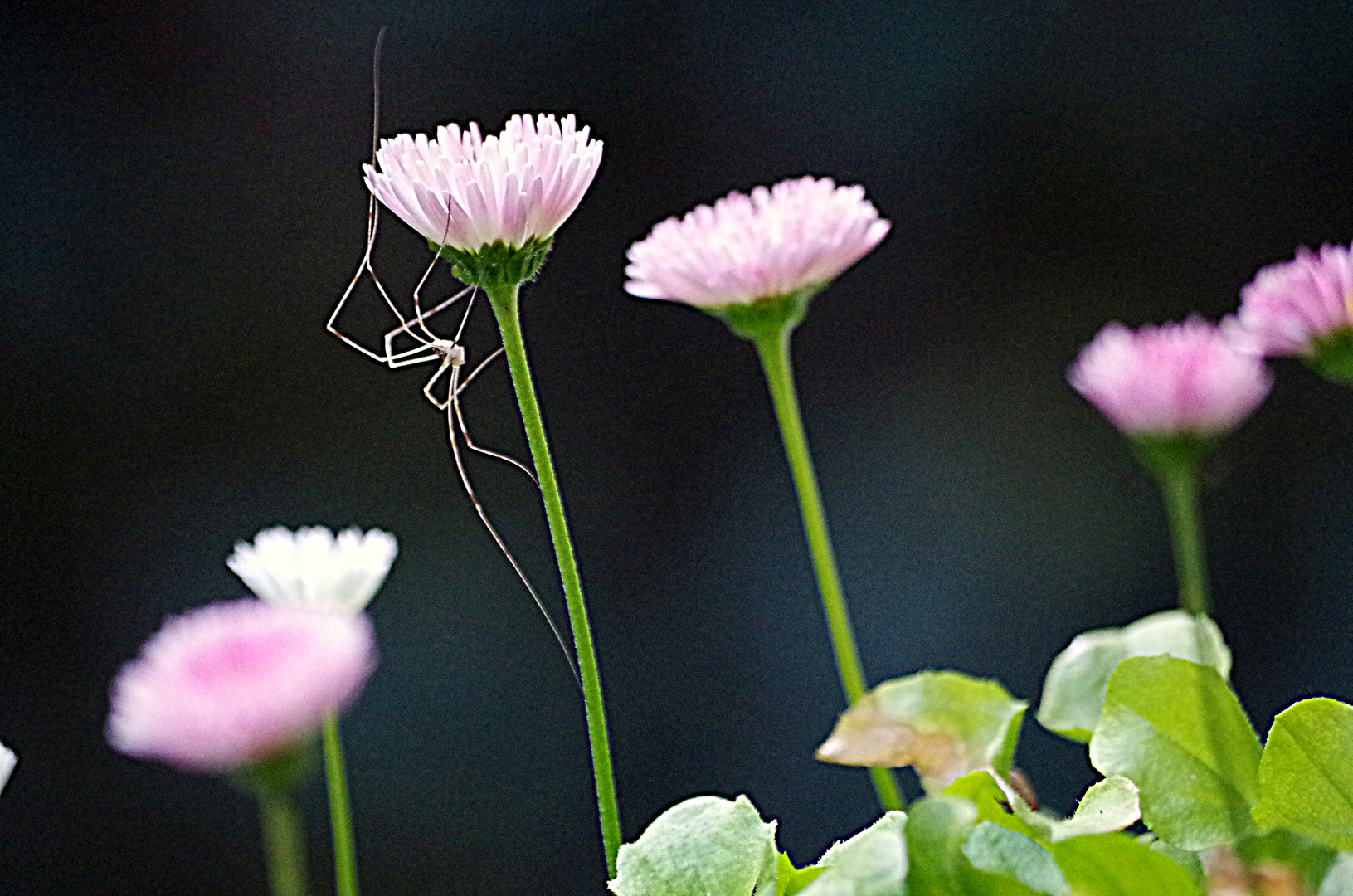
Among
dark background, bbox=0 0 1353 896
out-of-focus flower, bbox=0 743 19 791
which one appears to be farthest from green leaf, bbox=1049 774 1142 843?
dark background, bbox=0 0 1353 896

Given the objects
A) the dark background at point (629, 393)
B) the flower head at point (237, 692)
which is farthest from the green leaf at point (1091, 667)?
the dark background at point (629, 393)

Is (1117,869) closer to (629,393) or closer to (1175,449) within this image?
(1175,449)

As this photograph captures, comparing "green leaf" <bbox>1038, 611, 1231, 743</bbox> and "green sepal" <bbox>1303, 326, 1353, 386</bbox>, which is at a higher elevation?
"green sepal" <bbox>1303, 326, 1353, 386</bbox>

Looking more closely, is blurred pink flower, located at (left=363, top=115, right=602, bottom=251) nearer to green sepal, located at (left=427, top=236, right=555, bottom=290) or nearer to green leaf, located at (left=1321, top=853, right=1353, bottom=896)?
green sepal, located at (left=427, top=236, right=555, bottom=290)

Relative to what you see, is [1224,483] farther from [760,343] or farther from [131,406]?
[760,343]

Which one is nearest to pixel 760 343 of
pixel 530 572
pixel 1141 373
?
pixel 1141 373

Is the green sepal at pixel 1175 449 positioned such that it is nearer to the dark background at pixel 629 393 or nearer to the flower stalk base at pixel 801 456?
the flower stalk base at pixel 801 456

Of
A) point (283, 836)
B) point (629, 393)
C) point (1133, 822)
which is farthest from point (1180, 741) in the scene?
point (629, 393)
